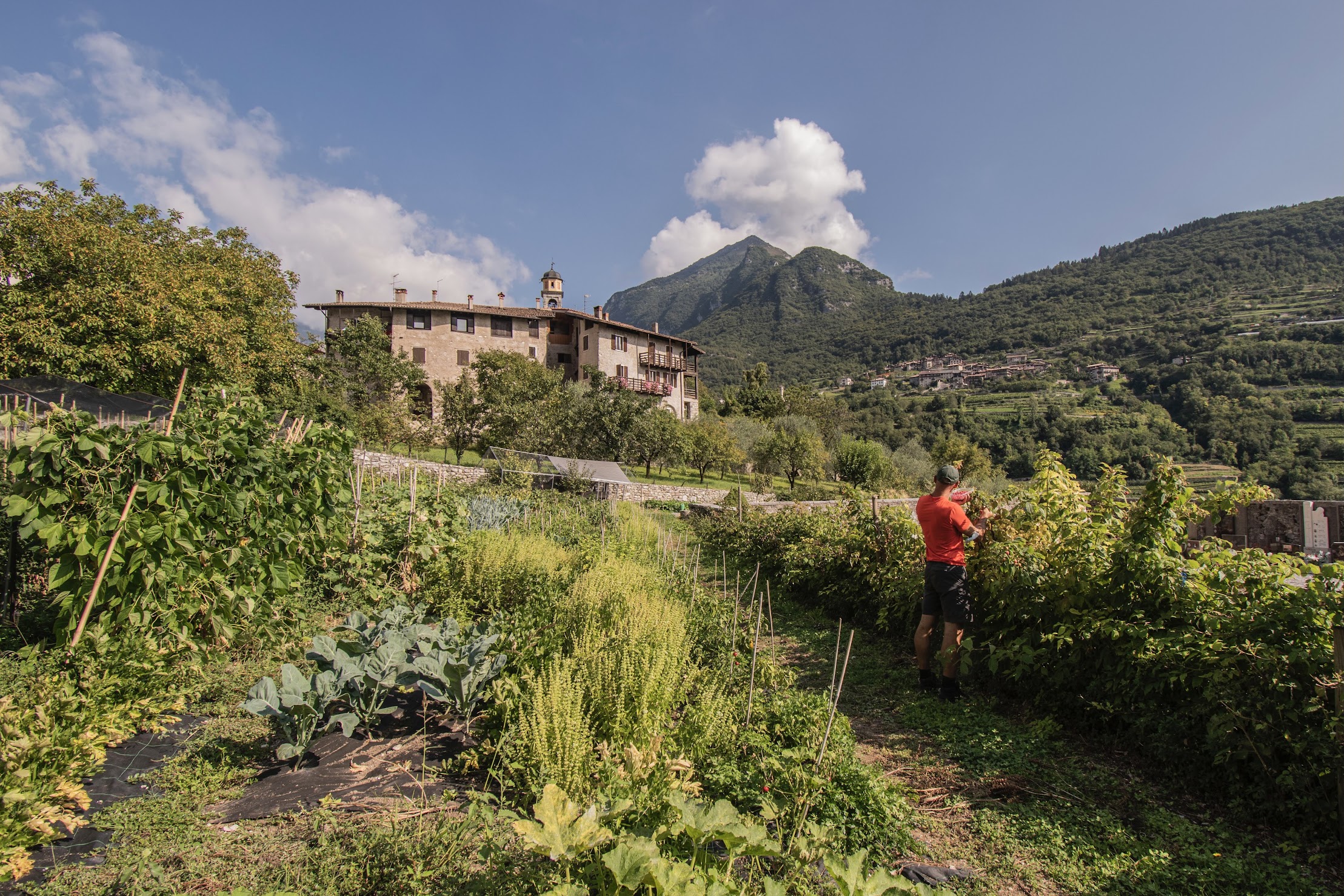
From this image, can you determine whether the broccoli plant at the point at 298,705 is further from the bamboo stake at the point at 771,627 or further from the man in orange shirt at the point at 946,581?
the man in orange shirt at the point at 946,581

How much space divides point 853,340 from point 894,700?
111642 mm

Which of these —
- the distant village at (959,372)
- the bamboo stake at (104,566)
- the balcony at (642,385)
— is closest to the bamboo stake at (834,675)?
the bamboo stake at (104,566)

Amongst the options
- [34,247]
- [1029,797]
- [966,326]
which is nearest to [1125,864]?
[1029,797]

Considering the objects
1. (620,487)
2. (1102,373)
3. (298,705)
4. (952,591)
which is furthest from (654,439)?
(1102,373)

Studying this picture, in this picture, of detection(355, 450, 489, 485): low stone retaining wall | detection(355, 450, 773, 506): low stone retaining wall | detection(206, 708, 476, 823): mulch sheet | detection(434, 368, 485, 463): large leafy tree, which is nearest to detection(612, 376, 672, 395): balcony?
detection(434, 368, 485, 463): large leafy tree

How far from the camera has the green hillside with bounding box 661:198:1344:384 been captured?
2889 inches

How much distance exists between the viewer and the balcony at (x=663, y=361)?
48.4m

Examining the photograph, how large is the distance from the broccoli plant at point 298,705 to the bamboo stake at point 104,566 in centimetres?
121

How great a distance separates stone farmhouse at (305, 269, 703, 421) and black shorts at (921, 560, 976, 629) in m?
34.5

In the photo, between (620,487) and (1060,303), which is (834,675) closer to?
(620,487)

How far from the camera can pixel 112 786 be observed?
2.87 m

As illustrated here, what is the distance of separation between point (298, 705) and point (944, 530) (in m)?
4.48

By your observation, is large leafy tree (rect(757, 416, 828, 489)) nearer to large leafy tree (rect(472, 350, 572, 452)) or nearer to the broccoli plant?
large leafy tree (rect(472, 350, 572, 452))

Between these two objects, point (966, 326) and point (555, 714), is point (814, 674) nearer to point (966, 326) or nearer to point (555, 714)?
point (555, 714)
